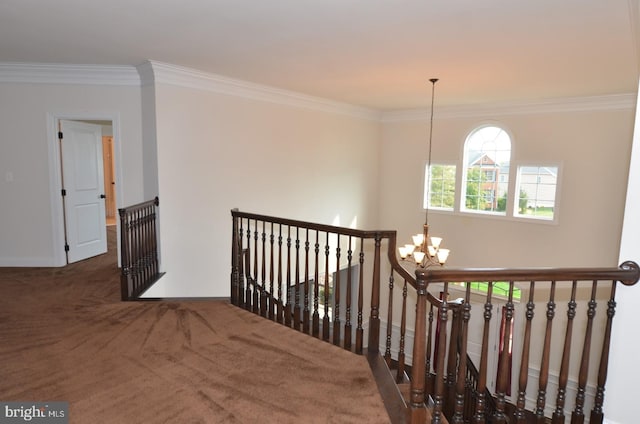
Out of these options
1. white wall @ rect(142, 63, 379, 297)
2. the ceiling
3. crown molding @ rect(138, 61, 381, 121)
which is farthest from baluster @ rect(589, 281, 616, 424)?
crown molding @ rect(138, 61, 381, 121)

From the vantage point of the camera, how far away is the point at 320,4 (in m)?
2.72

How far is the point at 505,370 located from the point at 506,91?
4.60 metres

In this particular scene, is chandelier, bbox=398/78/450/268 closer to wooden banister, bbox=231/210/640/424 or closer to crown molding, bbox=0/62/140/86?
wooden banister, bbox=231/210/640/424

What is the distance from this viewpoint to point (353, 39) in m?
3.41

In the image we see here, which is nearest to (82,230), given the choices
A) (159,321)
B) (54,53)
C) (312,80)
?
(54,53)

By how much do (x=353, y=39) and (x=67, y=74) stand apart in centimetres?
342

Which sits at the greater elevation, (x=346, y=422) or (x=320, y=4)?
(x=320, y=4)

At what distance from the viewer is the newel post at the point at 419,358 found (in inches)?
72.4

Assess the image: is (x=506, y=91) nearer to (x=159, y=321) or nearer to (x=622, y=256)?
(x=622, y=256)

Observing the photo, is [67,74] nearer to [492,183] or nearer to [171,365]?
[171,365]

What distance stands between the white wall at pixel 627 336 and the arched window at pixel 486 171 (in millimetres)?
4942

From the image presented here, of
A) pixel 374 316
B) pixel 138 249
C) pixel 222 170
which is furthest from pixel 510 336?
pixel 222 170

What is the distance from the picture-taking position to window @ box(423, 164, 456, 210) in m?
7.18

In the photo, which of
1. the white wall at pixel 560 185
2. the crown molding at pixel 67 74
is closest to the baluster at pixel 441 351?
the crown molding at pixel 67 74
